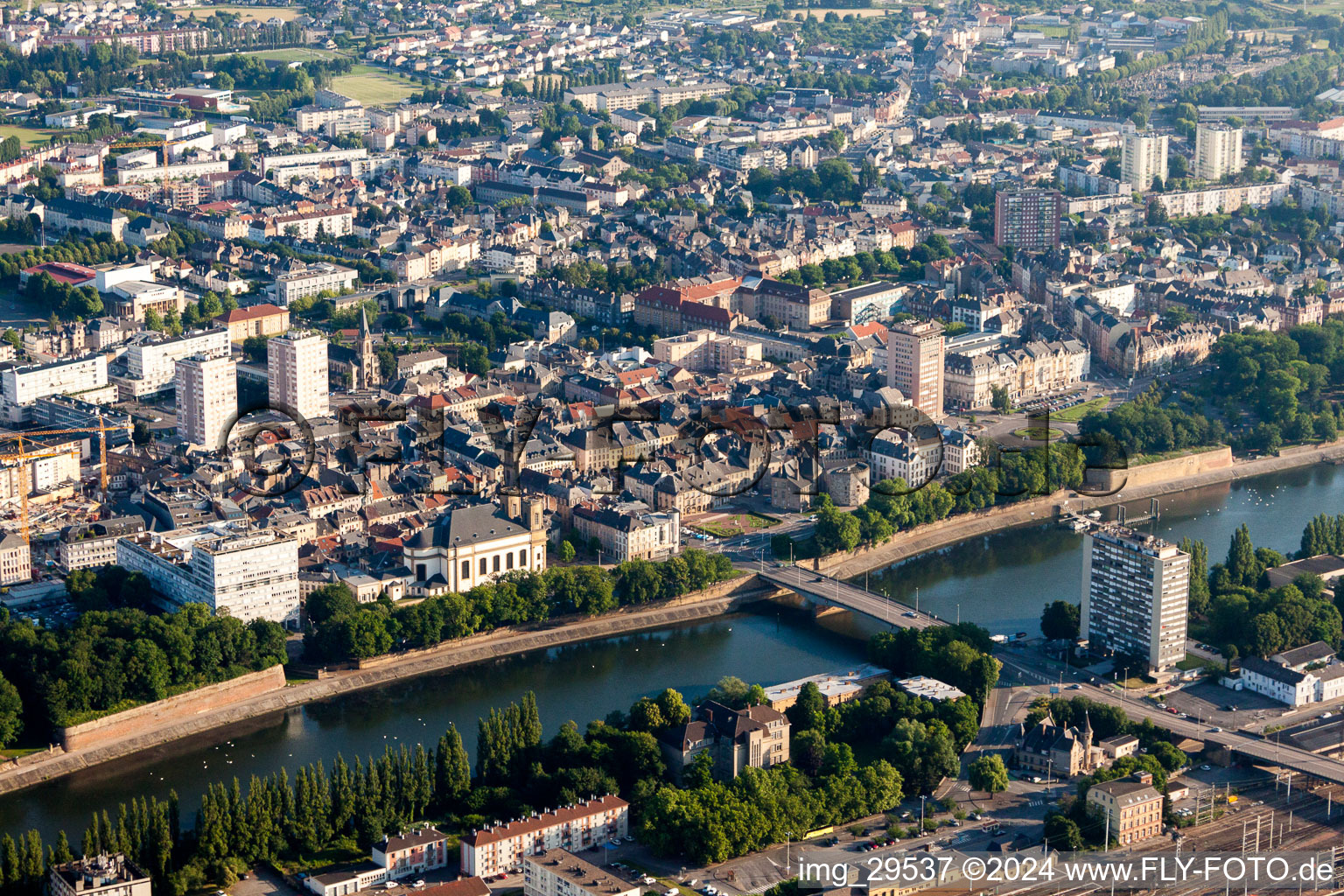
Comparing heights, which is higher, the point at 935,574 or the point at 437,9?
the point at 437,9

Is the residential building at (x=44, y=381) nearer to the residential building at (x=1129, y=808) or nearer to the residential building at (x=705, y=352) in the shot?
the residential building at (x=705, y=352)

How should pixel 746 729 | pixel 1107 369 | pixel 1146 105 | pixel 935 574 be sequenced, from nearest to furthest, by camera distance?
pixel 746 729
pixel 935 574
pixel 1107 369
pixel 1146 105

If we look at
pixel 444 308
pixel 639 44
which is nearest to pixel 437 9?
pixel 639 44

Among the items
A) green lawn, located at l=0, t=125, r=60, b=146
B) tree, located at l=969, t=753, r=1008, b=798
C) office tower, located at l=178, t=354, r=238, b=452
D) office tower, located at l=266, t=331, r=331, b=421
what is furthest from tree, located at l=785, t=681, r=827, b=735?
Answer: green lawn, located at l=0, t=125, r=60, b=146

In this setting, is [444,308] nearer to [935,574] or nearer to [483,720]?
[935,574]

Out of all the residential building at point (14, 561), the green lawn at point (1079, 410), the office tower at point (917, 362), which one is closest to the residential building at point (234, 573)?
the residential building at point (14, 561)

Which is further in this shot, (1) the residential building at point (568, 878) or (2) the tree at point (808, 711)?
(2) the tree at point (808, 711)
